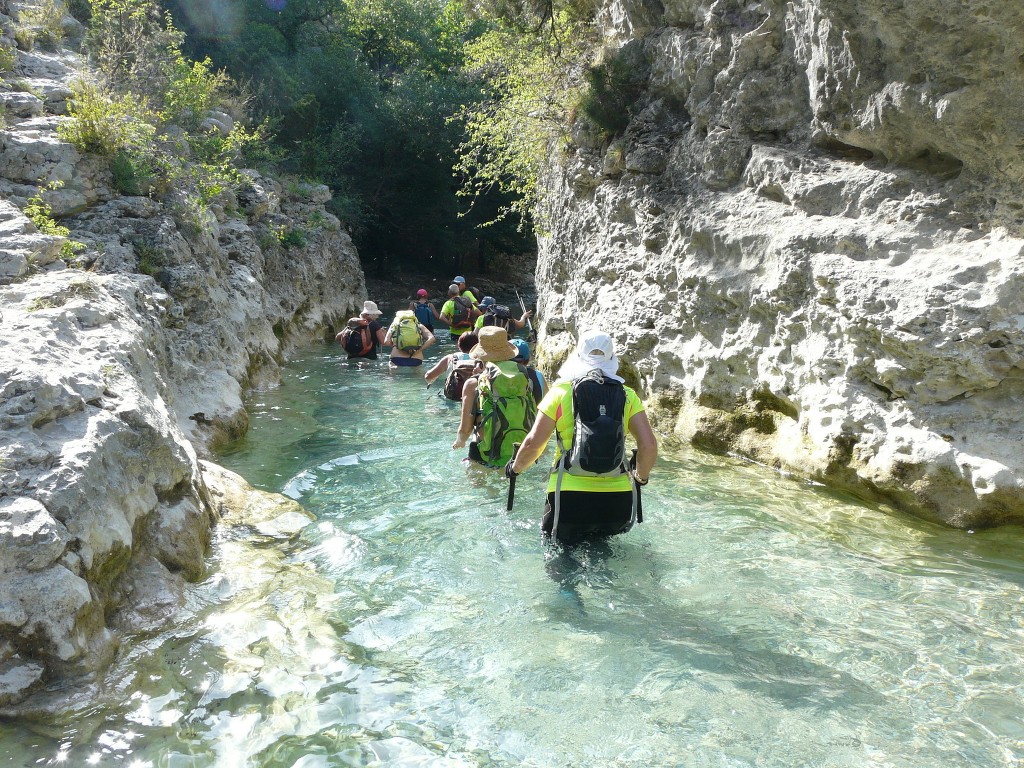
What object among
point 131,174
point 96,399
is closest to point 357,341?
point 131,174

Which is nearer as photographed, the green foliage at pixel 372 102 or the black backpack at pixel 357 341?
the black backpack at pixel 357 341

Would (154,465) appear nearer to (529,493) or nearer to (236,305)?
(529,493)

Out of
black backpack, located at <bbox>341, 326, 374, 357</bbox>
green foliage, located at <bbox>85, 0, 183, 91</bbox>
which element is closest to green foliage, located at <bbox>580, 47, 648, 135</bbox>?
black backpack, located at <bbox>341, 326, 374, 357</bbox>

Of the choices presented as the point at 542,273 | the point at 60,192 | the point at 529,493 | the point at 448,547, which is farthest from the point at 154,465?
the point at 542,273

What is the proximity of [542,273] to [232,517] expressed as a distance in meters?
8.49

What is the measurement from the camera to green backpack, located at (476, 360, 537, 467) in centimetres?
643

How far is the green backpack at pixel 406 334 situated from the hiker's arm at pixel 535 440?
27.4ft

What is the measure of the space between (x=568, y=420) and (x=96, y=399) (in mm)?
2908

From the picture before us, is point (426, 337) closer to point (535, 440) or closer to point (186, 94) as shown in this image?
point (186, 94)

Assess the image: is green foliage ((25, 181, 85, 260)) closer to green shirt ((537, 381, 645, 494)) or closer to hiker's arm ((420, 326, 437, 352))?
green shirt ((537, 381, 645, 494))

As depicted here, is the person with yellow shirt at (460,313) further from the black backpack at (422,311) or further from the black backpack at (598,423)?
the black backpack at (598,423)

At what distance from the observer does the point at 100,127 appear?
9.44 metres

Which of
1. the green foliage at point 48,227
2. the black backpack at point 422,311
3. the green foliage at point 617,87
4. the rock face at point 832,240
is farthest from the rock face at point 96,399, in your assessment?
the green foliage at point 617,87

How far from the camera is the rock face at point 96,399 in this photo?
3.70 m
